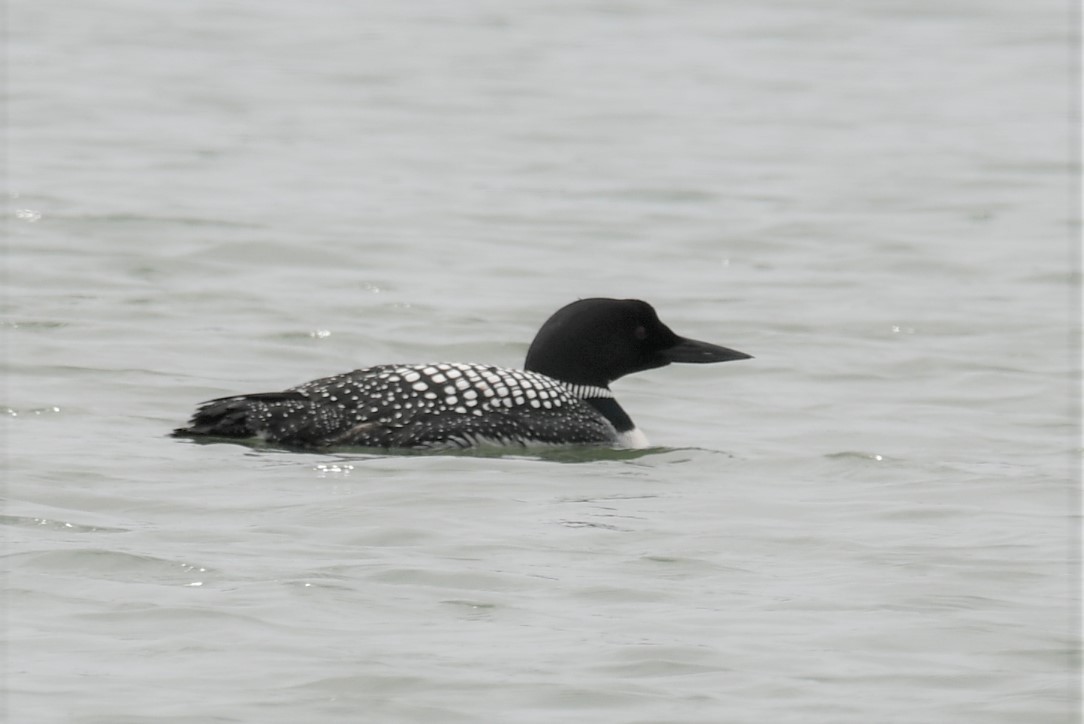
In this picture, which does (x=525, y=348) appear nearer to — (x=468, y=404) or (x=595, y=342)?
(x=595, y=342)

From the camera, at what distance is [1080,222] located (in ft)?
43.9

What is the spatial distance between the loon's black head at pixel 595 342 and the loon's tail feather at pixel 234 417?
1.05 m

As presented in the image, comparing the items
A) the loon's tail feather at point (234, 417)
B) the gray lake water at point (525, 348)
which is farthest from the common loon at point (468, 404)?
the gray lake water at point (525, 348)

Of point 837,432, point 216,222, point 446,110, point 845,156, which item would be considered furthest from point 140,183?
point 837,432

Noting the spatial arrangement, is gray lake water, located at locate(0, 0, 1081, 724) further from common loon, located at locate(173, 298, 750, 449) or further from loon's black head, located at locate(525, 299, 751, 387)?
loon's black head, located at locate(525, 299, 751, 387)

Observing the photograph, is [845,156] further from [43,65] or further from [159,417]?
[159,417]

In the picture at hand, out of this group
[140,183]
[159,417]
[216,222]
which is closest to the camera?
[159,417]

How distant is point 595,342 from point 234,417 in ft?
4.50

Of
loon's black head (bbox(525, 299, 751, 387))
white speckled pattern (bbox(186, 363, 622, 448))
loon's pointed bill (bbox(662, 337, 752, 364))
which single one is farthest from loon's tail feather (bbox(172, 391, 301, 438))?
loon's pointed bill (bbox(662, 337, 752, 364))

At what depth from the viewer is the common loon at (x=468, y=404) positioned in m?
7.23

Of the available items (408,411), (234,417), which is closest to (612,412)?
(408,411)

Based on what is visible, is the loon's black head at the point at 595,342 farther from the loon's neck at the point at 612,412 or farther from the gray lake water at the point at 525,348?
the gray lake water at the point at 525,348

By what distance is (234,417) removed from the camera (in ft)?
23.6

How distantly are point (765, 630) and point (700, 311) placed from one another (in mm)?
5378
